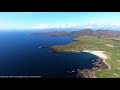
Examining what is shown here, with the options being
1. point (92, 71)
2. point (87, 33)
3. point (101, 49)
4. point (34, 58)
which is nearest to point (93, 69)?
point (92, 71)

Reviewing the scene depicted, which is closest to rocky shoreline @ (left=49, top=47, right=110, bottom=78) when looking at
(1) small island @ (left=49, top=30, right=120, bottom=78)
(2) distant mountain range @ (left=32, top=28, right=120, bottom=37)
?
(1) small island @ (left=49, top=30, right=120, bottom=78)

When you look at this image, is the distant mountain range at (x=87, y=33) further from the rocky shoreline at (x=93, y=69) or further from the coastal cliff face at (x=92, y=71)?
the coastal cliff face at (x=92, y=71)

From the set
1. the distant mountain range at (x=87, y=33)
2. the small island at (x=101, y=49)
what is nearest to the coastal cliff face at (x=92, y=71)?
the small island at (x=101, y=49)

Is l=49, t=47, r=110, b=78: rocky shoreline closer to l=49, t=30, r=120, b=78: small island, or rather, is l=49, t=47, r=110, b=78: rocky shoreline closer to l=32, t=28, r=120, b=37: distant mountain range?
l=49, t=30, r=120, b=78: small island
